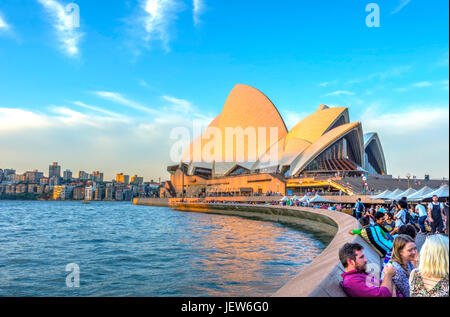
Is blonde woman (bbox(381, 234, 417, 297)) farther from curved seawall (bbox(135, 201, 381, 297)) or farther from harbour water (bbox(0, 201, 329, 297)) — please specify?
harbour water (bbox(0, 201, 329, 297))

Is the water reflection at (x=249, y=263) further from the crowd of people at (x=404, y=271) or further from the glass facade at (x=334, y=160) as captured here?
the glass facade at (x=334, y=160)

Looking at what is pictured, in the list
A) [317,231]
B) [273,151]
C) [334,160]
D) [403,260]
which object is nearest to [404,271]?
[403,260]

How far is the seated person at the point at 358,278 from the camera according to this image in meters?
2.81

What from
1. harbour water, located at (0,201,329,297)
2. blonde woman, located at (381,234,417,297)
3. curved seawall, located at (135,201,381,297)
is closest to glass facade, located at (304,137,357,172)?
curved seawall, located at (135,201,381,297)

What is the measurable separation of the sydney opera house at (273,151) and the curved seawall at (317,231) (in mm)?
9086

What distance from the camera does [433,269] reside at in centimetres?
237

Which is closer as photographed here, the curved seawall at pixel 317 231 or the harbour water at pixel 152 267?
the curved seawall at pixel 317 231

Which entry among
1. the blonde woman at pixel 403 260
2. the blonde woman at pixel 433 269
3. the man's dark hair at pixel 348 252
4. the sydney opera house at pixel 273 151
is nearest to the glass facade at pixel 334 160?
the sydney opera house at pixel 273 151

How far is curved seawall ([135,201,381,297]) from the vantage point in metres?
3.02

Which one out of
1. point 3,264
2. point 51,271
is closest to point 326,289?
point 51,271

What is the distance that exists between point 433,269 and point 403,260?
99 cm

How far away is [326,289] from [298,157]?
47121 mm
